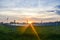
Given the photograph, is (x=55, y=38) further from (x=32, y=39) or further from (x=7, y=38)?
(x=7, y=38)

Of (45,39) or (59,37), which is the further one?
(59,37)

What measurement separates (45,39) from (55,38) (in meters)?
2.29

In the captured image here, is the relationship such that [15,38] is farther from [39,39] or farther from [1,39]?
[39,39]

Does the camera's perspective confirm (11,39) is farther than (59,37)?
No

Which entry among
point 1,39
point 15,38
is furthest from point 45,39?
point 1,39

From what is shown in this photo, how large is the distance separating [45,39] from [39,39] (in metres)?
1.07

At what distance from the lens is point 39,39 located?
78.6 ft

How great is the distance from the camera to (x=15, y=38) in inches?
987

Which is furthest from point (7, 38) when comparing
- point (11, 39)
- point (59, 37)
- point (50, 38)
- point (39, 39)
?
point (59, 37)

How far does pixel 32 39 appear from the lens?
24.4 meters

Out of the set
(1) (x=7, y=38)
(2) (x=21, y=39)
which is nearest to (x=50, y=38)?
(2) (x=21, y=39)

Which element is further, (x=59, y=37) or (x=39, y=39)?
(x=59, y=37)

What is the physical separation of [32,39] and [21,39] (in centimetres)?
168

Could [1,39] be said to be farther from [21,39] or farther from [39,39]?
[39,39]
